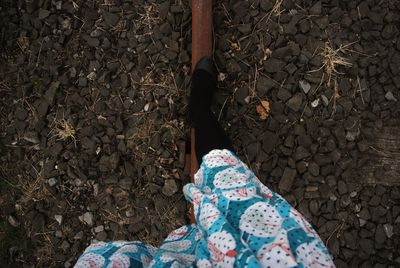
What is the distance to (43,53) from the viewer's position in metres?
2.19

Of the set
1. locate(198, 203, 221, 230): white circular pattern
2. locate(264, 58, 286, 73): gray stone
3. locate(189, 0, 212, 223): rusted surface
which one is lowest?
locate(198, 203, 221, 230): white circular pattern

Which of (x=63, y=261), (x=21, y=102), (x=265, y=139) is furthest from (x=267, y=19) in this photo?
(x=63, y=261)

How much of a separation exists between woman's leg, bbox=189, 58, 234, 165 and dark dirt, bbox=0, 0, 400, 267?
103 millimetres

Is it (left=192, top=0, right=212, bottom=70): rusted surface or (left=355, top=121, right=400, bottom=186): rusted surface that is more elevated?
(left=192, top=0, right=212, bottom=70): rusted surface

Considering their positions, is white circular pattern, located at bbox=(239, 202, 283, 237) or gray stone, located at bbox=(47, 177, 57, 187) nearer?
white circular pattern, located at bbox=(239, 202, 283, 237)

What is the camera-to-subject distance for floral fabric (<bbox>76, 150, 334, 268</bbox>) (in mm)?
1170

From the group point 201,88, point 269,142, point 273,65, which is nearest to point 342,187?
point 269,142

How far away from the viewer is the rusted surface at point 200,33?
2035mm

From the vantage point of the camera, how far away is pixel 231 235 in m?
1.22

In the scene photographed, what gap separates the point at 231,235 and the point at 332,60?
1.16 m

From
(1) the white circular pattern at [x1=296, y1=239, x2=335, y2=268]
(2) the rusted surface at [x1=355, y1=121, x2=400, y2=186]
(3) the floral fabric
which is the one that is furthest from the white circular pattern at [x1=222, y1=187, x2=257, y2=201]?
(2) the rusted surface at [x1=355, y1=121, x2=400, y2=186]

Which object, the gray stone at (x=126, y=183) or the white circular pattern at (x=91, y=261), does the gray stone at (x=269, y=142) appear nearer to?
the gray stone at (x=126, y=183)

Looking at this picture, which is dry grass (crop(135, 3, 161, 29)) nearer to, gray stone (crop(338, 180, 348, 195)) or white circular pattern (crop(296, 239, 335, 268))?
gray stone (crop(338, 180, 348, 195))

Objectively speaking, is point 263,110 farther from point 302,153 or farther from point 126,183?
point 126,183
